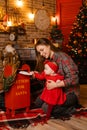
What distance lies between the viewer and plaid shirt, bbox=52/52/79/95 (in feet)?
9.72

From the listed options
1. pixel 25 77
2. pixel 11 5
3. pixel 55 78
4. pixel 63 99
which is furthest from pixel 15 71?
pixel 11 5

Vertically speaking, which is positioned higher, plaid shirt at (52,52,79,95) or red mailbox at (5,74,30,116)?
plaid shirt at (52,52,79,95)

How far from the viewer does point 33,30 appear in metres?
6.56

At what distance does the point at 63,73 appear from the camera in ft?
10.0

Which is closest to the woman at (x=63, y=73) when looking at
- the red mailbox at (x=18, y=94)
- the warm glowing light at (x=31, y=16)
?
the red mailbox at (x=18, y=94)

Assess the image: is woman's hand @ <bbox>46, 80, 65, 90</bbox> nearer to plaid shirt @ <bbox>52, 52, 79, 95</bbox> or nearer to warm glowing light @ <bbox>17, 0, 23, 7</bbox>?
plaid shirt @ <bbox>52, 52, 79, 95</bbox>

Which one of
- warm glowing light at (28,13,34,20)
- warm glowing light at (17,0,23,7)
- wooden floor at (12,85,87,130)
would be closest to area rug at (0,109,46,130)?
wooden floor at (12,85,87,130)

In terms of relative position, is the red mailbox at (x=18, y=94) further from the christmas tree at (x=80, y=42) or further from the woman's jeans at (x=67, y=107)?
the christmas tree at (x=80, y=42)

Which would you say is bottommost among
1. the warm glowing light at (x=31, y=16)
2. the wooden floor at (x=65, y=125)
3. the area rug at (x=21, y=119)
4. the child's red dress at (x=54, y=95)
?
the wooden floor at (x=65, y=125)

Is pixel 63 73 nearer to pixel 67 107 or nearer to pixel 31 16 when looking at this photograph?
pixel 67 107

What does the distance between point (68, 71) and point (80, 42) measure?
11.1 feet

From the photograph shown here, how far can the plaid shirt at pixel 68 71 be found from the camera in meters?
2.96

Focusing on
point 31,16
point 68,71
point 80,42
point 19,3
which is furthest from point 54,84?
point 31,16

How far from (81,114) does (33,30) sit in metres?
3.79
